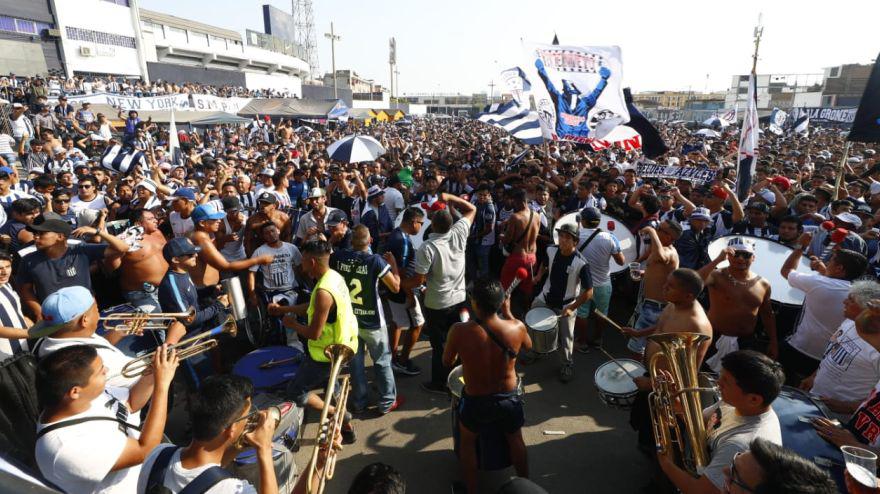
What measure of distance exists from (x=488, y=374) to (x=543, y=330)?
5.22 feet

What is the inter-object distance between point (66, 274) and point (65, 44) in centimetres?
4670

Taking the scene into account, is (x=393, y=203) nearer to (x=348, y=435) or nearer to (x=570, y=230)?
(x=570, y=230)

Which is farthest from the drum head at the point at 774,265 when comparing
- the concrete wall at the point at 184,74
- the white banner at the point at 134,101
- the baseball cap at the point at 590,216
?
the concrete wall at the point at 184,74

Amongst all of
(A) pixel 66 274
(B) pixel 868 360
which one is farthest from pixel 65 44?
(B) pixel 868 360

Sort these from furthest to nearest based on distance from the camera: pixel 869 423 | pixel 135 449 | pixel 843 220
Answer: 1. pixel 843 220
2. pixel 869 423
3. pixel 135 449

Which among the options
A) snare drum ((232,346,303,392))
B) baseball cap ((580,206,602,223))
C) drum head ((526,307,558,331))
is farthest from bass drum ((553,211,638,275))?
snare drum ((232,346,303,392))

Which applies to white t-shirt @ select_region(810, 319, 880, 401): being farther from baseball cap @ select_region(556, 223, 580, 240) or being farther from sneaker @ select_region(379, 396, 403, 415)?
sneaker @ select_region(379, 396, 403, 415)

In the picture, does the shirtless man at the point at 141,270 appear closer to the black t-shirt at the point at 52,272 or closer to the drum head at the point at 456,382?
the black t-shirt at the point at 52,272

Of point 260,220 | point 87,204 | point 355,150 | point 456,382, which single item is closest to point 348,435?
point 456,382

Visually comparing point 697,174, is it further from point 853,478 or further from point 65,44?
point 65,44

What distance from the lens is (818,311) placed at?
395 cm

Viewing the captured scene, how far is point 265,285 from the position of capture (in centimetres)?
535

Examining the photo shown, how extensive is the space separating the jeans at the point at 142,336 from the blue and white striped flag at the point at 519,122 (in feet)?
34.9

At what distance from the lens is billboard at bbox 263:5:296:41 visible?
298 ft
